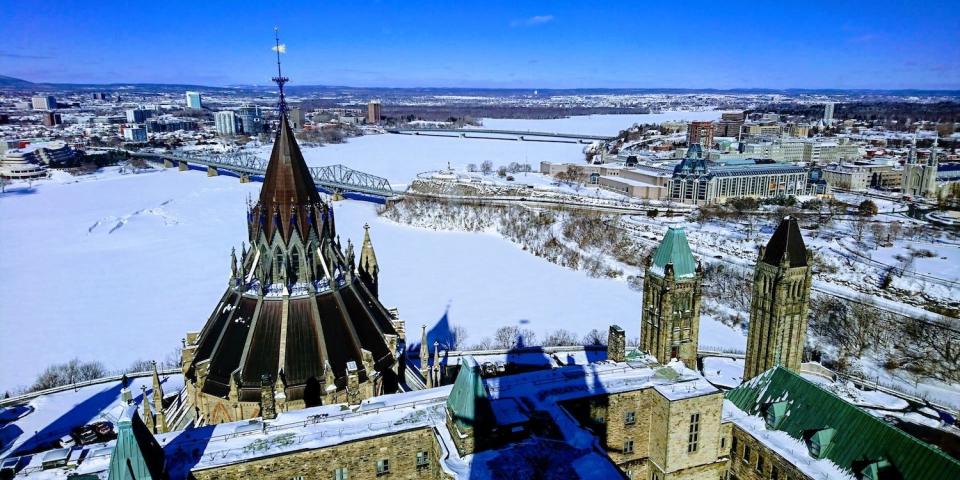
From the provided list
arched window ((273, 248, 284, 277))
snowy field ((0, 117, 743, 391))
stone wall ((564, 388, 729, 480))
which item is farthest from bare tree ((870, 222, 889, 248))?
arched window ((273, 248, 284, 277))

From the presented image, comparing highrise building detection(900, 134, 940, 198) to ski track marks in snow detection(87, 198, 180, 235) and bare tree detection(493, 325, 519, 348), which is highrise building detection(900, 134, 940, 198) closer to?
bare tree detection(493, 325, 519, 348)

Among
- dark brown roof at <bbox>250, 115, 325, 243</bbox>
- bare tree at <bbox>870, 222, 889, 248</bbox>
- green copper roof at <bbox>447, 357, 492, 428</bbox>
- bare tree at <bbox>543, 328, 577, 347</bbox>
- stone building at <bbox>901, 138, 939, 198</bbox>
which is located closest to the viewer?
green copper roof at <bbox>447, 357, 492, 428</bbox>

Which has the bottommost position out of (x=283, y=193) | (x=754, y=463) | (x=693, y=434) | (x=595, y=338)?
(x=595, y=338)

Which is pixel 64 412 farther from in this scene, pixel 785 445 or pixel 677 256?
pixel 785 445

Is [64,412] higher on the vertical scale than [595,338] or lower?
higher

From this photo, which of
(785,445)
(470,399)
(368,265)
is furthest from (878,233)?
(470,399)

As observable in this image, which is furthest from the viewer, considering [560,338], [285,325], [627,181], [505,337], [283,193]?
[627,181]
